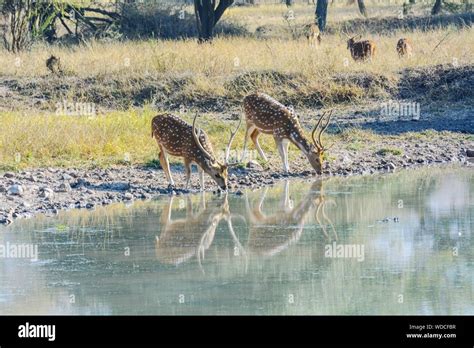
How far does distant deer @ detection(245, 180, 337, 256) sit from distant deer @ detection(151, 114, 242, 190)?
0.56 meters

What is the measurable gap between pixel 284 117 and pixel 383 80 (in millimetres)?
6446

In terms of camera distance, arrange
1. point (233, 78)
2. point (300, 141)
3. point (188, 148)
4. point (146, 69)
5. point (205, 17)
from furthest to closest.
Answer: point (205, 17), point (146, 69), point (233, 78), point (300, 141), point (188, 148)

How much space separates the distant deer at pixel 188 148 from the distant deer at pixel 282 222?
0.56 m

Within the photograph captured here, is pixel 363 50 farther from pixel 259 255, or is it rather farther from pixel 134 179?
pixel 259 255

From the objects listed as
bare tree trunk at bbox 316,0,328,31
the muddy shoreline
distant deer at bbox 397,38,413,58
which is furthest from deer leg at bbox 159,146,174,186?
bare tree trunk at bbox 316,0,328,31

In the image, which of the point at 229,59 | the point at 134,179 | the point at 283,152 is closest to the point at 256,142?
the point at 283,152

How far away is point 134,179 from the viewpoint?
15656 millimetres

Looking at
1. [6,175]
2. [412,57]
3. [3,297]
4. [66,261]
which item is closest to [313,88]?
[412,57]

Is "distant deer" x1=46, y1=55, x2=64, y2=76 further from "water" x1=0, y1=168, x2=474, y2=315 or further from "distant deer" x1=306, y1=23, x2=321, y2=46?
"water" x1=0, y1=168, x2=474, y2=315

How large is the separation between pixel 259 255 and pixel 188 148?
11.1ft

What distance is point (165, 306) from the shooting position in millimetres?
9703

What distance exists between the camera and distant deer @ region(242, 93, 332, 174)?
16156 mm

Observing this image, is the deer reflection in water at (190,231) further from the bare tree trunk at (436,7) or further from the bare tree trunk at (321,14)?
the bare tree trunk at (436,7)

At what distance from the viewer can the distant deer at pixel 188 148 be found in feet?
48.0
